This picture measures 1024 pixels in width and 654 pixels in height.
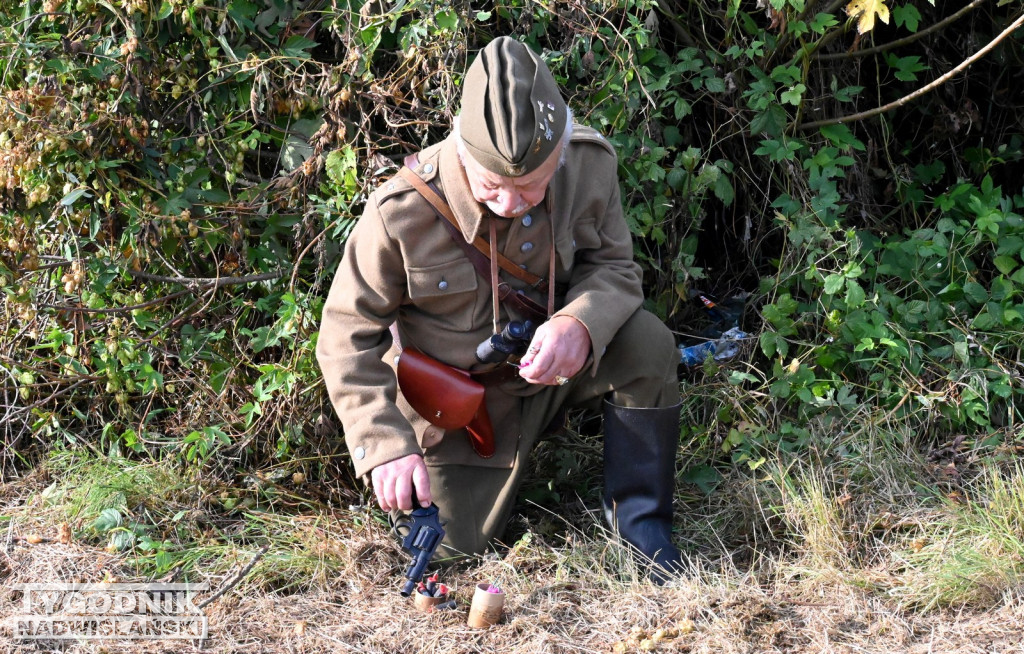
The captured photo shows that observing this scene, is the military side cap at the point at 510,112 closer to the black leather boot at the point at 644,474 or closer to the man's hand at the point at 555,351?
the man's hand at the point at 555,351

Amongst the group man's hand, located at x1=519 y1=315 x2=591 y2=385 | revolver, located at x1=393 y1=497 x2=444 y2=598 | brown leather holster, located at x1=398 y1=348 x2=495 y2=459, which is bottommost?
revolver, located at x1=393 y1=497 x2=444 y2=598

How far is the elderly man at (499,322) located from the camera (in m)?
2.73

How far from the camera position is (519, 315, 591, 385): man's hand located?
2738mm

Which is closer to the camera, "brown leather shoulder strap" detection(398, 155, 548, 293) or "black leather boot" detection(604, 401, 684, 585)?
"brown leather shoulder strap" detection(398, 155, 548, 293)

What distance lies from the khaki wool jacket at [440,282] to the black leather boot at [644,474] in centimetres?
20

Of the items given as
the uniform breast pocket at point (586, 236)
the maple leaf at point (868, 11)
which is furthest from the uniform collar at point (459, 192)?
the maple leaf at point (868, 11)

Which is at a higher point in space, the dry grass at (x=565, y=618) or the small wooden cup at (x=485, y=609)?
the small wooden cup at (x=485, y=609)

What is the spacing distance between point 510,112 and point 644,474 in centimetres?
111

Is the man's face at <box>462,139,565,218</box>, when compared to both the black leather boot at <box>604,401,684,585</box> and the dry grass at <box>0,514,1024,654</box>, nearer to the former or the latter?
the black leather boot at <box>604,401,684,585</box>

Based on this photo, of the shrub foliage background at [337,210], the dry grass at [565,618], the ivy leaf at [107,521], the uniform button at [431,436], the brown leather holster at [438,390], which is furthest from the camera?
the shrub foliage background at [337,210]

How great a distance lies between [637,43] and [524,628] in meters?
1.95

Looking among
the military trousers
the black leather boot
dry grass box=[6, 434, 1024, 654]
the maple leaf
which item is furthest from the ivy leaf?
the maple leaf

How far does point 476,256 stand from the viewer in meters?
2.91

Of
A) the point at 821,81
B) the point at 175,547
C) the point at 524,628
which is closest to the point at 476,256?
the point at 524,628
